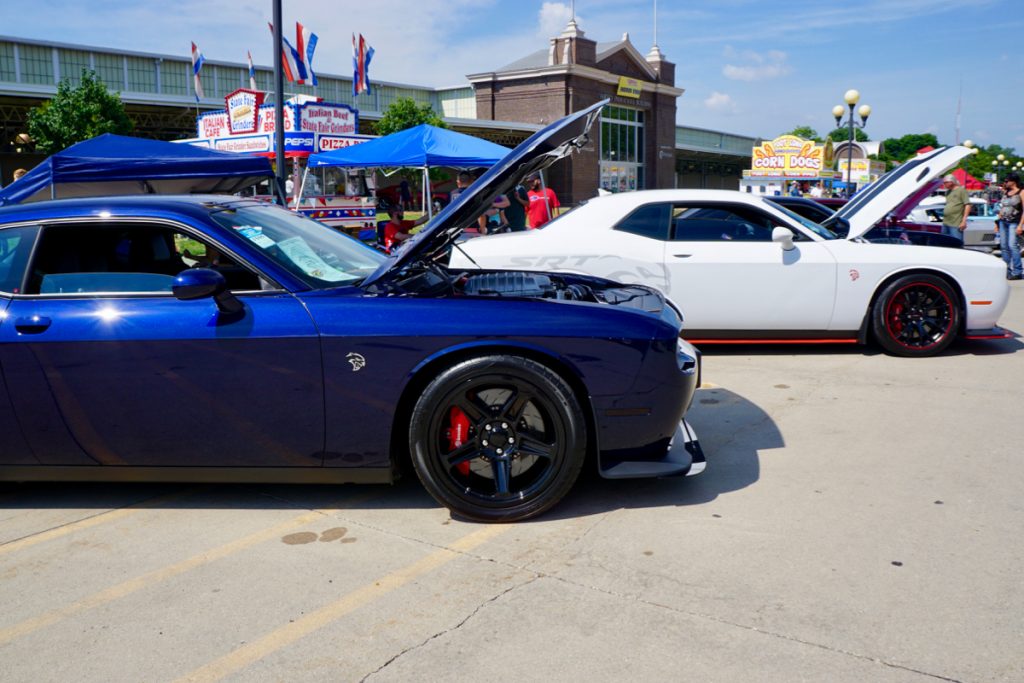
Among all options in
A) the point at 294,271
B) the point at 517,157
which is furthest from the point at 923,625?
the point at 294,271

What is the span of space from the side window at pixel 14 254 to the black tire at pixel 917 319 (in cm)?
636

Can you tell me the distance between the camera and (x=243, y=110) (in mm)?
19547

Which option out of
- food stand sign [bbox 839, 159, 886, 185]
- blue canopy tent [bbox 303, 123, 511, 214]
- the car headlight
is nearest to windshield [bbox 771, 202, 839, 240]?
the car headlight

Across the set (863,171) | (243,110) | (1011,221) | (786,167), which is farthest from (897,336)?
(863,171)

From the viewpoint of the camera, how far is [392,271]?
3.99 meters

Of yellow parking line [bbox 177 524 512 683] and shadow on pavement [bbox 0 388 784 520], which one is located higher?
shadow on pavement [bbox 0 388 784 520]

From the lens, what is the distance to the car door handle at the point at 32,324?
3758 mm

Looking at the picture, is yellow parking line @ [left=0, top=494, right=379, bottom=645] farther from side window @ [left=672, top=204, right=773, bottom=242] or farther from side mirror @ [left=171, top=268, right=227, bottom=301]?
side window @ [left=672, top=204, right=773, bottom=242]

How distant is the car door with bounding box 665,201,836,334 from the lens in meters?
7.18

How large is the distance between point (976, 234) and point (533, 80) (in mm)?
30120

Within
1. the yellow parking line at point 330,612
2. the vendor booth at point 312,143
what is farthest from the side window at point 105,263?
the vendor booth at point 312,143

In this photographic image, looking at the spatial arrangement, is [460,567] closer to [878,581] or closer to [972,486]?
[878,581]

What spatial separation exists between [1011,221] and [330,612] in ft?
46.8

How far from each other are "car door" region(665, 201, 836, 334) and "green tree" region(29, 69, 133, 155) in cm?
2246
